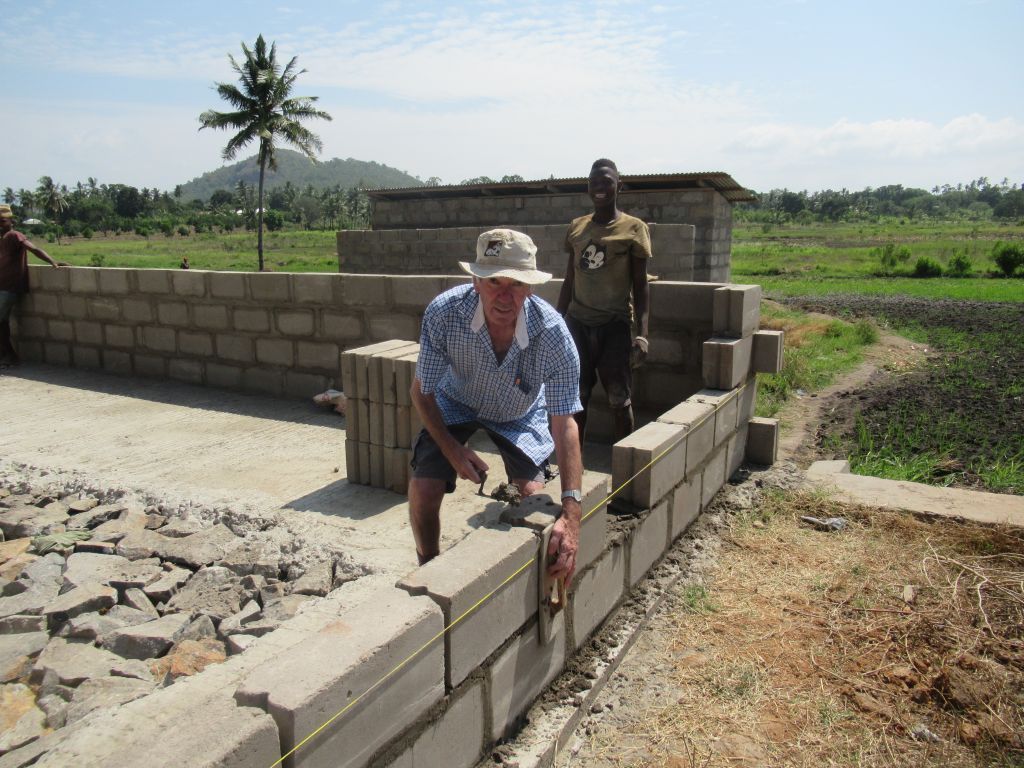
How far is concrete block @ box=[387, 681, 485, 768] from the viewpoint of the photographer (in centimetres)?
234

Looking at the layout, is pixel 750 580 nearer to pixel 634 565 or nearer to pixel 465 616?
pixel 634 565

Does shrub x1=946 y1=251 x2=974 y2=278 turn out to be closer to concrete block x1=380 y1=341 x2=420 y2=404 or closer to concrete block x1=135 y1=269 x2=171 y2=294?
concrete block x1=135 y1=269 x2=171 y2=294

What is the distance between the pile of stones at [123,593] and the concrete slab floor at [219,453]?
26 centimetres

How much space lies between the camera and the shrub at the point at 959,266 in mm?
27859

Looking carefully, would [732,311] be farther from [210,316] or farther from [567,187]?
[567,187]

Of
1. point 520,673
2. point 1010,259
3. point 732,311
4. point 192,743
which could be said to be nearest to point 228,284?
point 732,311

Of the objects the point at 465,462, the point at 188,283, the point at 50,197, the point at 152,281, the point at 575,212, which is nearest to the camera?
the point at 465,462

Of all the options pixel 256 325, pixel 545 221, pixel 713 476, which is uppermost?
pixel 545 221

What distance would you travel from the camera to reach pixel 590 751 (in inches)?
114

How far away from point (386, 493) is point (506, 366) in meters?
2.14

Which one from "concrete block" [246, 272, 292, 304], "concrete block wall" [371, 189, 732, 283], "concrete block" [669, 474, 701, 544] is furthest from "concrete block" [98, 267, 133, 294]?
"concrete block" [669, 474, 701, 544]

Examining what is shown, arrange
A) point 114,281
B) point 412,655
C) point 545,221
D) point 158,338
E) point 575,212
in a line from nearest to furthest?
point 412,655
point 158,338
point 114,281
point 575,212
point 545,221

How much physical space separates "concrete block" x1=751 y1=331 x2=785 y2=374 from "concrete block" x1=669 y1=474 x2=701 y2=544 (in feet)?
4.76

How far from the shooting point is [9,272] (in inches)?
348
